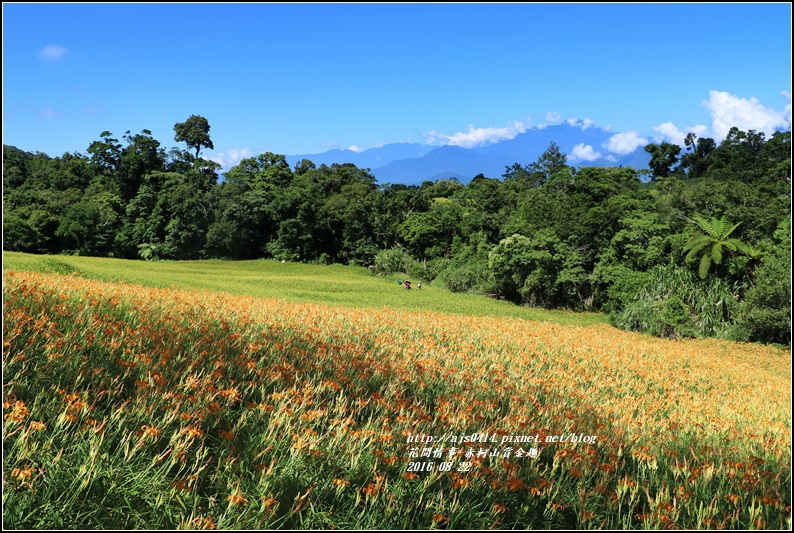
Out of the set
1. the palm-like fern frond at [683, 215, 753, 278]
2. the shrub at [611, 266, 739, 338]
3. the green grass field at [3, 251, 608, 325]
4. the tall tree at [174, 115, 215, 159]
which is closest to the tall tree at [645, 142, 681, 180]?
the palm-like fern frond at [683, 215, 753, 278]

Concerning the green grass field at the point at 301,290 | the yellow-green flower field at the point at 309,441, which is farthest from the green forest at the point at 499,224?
the yellow-green flower field at the point at 309,441

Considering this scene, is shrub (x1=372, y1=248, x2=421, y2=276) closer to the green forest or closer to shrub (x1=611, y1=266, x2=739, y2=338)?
the green forest

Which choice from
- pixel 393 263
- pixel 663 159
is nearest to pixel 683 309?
pixel 393 263

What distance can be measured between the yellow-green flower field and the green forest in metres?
19.3

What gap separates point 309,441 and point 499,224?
3584 cm

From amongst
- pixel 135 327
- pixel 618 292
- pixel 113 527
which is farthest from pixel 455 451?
pixel 618 292

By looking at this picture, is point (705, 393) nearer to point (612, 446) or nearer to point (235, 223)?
point (612, 446)

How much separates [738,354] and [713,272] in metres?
8.34

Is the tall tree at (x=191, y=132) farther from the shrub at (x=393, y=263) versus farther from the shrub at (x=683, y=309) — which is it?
the shrub at (x=683, y=309)

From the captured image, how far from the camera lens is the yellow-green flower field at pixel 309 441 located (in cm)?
243

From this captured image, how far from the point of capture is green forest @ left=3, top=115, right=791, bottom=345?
23172 mm

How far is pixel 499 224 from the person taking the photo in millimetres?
37562

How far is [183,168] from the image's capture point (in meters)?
58.8

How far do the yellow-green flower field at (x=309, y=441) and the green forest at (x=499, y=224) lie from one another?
63.2ft
